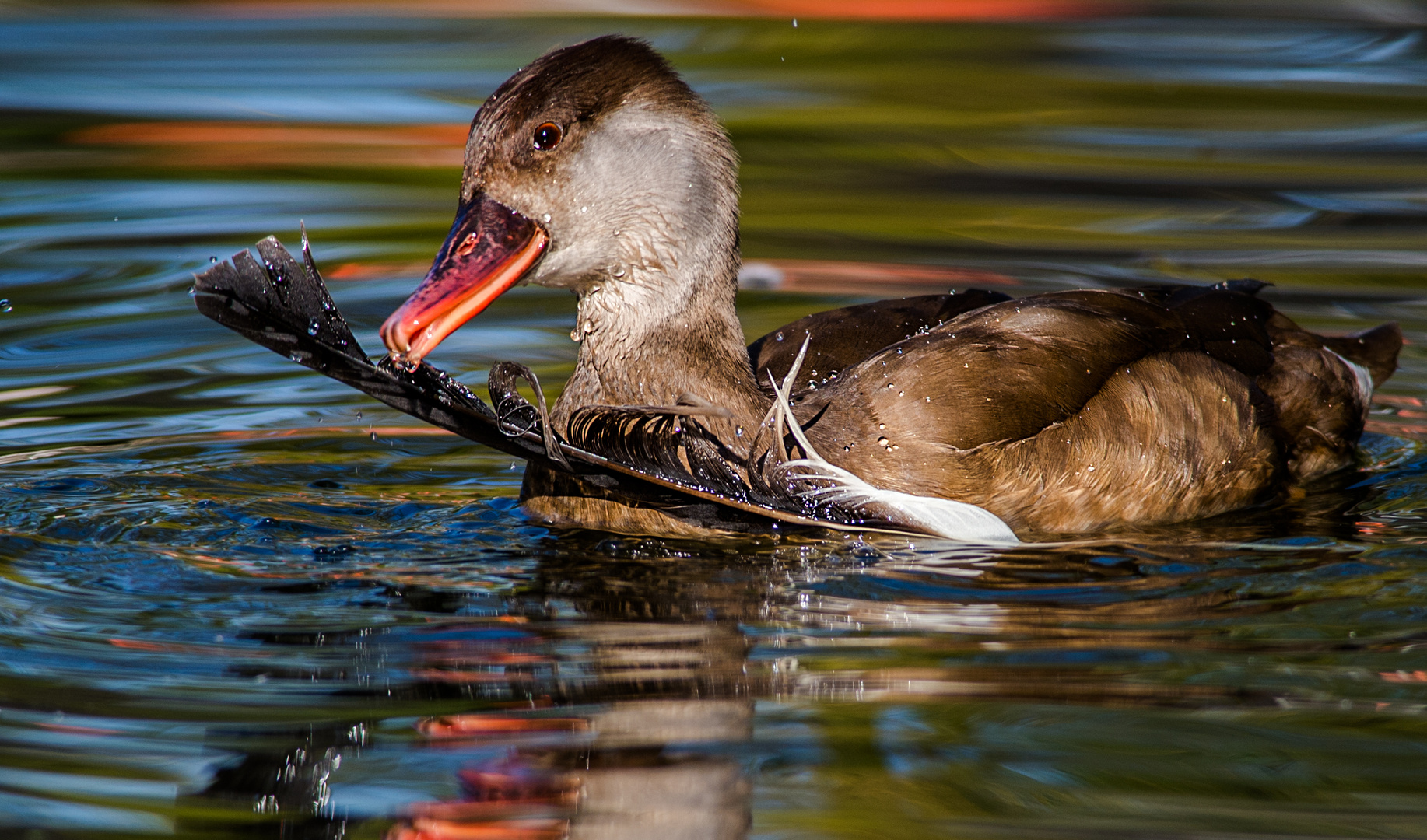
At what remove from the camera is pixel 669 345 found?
5523 mm

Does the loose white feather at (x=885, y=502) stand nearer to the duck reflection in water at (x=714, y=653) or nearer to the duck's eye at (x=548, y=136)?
the duck reflection in water at (x=714, y=653)

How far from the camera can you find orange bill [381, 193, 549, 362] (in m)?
4.90

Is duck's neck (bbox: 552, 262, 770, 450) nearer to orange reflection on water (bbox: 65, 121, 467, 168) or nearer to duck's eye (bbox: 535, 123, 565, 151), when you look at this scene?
duck's eye (bbox: 535, 123, 565, 151)

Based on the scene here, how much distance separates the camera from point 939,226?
991 cm

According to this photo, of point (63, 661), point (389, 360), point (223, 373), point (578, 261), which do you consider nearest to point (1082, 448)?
point (578, 261)

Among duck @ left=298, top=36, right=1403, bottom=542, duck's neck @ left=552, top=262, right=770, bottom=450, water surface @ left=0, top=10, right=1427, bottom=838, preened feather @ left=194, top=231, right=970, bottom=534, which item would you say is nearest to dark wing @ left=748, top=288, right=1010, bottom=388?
duck @ left=298, top=36, right=1403, bottom=542

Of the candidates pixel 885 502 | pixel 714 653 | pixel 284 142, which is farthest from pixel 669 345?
pixel 284 142

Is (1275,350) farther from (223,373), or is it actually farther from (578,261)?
(223,373)

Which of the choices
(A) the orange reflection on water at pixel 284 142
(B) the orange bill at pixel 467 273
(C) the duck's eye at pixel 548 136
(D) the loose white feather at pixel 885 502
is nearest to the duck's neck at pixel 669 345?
(D) the loose white feather at pixel 885 502

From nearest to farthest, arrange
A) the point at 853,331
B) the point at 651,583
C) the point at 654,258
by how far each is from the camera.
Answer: the point at 651,583 < the point at 654,258 < the point at 853,331

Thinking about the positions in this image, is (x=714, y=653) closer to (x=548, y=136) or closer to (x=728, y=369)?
(x=728, y=369)

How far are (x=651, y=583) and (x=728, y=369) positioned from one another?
0.81 metres

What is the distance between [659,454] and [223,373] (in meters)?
3.06

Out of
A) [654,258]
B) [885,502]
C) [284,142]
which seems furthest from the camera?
[284,142]
